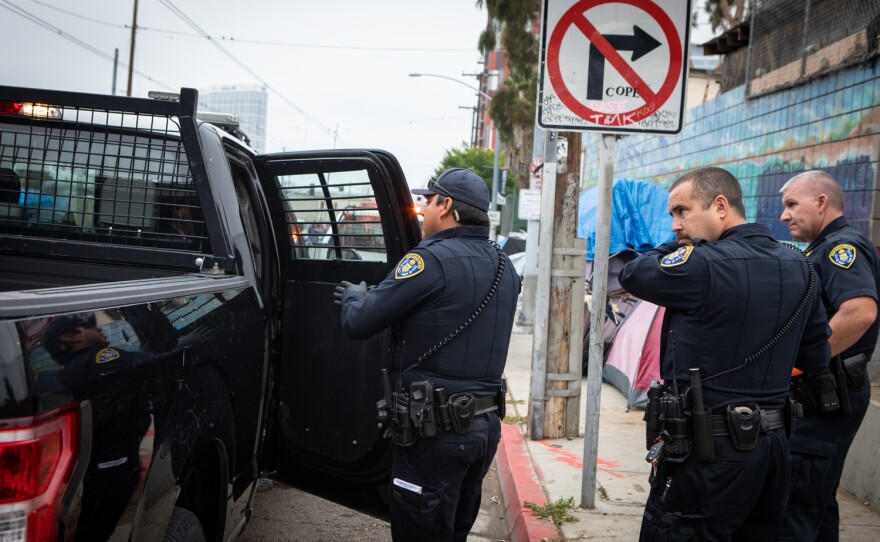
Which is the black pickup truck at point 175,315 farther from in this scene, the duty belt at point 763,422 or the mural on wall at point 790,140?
the mural on wall at point 790,140

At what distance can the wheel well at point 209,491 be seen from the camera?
2787 millimetres

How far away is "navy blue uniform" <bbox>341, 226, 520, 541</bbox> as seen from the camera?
2.99 metres

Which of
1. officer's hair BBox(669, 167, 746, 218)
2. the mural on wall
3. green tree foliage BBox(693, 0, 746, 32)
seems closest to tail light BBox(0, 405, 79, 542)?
officer's hair BBox(669, 167, 746, 218)

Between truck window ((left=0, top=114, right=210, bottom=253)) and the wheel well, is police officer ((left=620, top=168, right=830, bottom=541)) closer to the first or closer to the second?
the wheel well

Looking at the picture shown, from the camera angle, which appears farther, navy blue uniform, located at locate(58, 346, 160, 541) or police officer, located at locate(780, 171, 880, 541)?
police officer, located at locate(780, 171, 880, 541)

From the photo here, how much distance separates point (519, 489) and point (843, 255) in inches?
103

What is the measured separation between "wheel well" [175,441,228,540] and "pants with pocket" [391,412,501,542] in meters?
0.64

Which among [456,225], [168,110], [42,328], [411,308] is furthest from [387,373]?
[42,328]

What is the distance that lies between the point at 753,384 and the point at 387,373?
4.48 feet

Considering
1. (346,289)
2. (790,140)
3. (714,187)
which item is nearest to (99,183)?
(346,289)

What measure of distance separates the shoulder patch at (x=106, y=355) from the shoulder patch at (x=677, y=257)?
1829mm

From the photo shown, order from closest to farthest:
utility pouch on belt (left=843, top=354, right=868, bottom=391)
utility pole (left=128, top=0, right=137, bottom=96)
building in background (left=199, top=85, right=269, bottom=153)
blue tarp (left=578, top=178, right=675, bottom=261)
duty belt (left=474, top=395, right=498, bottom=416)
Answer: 1. duty belt (left=474, top=395, right=498, bottom=416)
2. utility pouch on belt (left=843, top=354, right=868, bottom=391)
3. blue tarp (left=578, top=178, right=675, bottom=261)
4. utility pole (left=128, top=0, right=137, bottom=96)
5. building in background (left=199, top=85, right=269, bottom=153)

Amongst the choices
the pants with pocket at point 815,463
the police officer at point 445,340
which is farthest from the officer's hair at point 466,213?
the pants with pocket at point 815,463

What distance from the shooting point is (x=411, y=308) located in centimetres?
303
